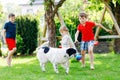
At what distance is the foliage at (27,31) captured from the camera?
20.9 metres

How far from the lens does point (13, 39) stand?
12422 mm

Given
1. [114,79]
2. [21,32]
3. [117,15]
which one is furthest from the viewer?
[21,32]

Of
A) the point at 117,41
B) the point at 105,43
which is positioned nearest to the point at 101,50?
the point at 105,43

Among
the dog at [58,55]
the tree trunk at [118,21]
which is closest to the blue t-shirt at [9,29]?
the dog at [58,55]

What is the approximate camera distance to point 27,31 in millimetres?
20984

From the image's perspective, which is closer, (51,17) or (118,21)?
(51,17)

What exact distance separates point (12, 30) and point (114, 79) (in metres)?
4.63

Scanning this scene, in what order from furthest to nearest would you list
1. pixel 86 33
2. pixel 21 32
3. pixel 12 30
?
pixel 21 32
pixel 12 30
pixel 86 33

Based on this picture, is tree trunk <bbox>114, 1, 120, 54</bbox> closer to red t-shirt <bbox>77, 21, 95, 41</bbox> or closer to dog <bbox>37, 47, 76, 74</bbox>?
red t-shirt <bbox>77, 21, 95, 41</bbox>

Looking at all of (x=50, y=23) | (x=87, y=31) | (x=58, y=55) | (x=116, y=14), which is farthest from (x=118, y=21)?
(x=58, y=55)

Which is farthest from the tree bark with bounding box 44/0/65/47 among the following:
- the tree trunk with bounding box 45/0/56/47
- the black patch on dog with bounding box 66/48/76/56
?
the black patch on dog with bounding box 66/48/76/56

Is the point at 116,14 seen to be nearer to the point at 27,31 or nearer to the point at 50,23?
the point at 50,23

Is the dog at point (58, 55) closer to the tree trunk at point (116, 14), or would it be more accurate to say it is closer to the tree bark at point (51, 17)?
the tree bark at point (51, 17)

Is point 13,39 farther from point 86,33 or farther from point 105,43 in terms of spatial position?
point 105,43
